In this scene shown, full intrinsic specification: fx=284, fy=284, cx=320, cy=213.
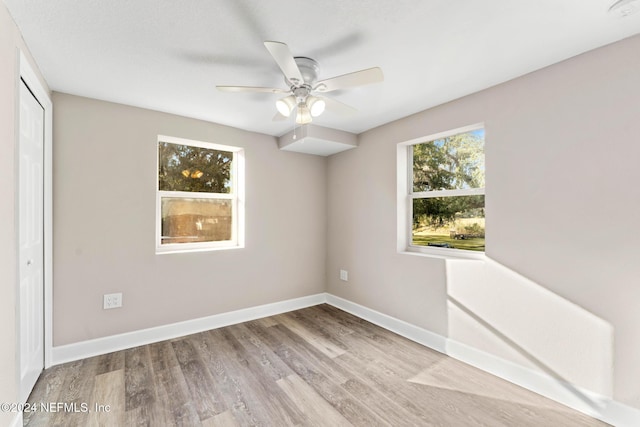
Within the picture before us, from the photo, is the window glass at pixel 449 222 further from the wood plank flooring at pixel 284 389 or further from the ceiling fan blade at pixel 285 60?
the ceiling fan blade at pixel 285 60

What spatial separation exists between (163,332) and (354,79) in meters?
2.90

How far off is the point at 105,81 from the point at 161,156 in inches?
35.0

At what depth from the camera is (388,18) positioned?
1.53 meters

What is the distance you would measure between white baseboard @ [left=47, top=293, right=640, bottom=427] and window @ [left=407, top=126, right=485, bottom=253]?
87 centimetres

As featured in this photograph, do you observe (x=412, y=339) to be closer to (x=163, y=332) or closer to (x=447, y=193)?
(x=447, y=193)

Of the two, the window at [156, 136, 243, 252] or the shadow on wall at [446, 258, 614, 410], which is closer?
the shadow on wall at [446, 258, 614, 410]

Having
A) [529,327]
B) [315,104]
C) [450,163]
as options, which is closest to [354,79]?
[315,104]

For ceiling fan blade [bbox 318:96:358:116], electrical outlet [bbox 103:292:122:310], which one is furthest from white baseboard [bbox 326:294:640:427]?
electrical outlet [bbox 103:292:122:310]

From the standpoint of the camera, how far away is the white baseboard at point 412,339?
5.82 ft

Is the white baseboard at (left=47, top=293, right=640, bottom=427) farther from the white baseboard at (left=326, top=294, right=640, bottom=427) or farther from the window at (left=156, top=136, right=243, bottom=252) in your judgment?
the window at (left=156, top=136, right=243, bottom=252)

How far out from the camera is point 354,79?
1707 millimetres

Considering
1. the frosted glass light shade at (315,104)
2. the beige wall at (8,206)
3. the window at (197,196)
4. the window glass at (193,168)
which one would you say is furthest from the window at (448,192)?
the beige wall at (8,206)

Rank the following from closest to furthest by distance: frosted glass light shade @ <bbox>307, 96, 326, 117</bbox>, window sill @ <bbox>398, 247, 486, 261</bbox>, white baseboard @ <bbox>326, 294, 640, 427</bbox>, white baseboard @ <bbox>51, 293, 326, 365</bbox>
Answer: white baseboard @ <bbox>326, 294, 640, 427</bbox>, frosted glass light shade @ <bbox>307, 96, 326, 117</bbox>, white baseboard @ <bbox>51, 293, 326, 365</bbox>, window sill @ <bbox>398, 247, 486, 261</bbox>

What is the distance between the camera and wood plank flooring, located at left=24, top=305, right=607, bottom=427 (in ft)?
5.82
